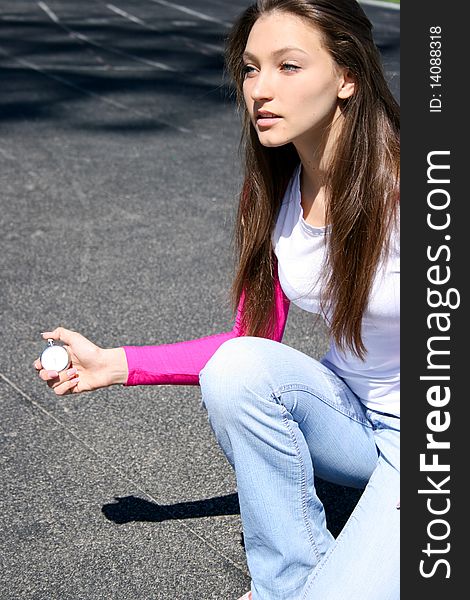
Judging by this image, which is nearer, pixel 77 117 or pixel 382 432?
pixel 382 432

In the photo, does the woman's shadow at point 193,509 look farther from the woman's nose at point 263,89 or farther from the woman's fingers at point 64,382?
the woman's nose at point 263,89

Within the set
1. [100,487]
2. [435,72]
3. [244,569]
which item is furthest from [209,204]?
[435,72]

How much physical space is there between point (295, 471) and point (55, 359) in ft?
2.09

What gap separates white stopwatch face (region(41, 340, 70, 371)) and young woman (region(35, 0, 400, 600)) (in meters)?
0.03

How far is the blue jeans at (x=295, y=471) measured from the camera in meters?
2.42

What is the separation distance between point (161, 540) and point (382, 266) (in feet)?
3.20

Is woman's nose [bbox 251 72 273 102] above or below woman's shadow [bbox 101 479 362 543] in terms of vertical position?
above

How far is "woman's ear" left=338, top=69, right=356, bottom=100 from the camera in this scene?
2490 millimetres

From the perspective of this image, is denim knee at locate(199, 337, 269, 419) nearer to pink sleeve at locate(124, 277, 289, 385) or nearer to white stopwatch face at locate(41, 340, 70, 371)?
pink sleeve at locate(124, 277, 289, 385)

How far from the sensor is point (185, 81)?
911 centimetres

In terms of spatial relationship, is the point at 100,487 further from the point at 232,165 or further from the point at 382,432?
the point at 232,165

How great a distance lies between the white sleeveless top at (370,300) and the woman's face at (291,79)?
26 centimetres

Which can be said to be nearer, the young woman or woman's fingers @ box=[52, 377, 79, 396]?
the young woman

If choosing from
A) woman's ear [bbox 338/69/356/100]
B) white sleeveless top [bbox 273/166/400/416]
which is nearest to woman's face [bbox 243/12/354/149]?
woman's ear [bbox 338/69/356/100]
